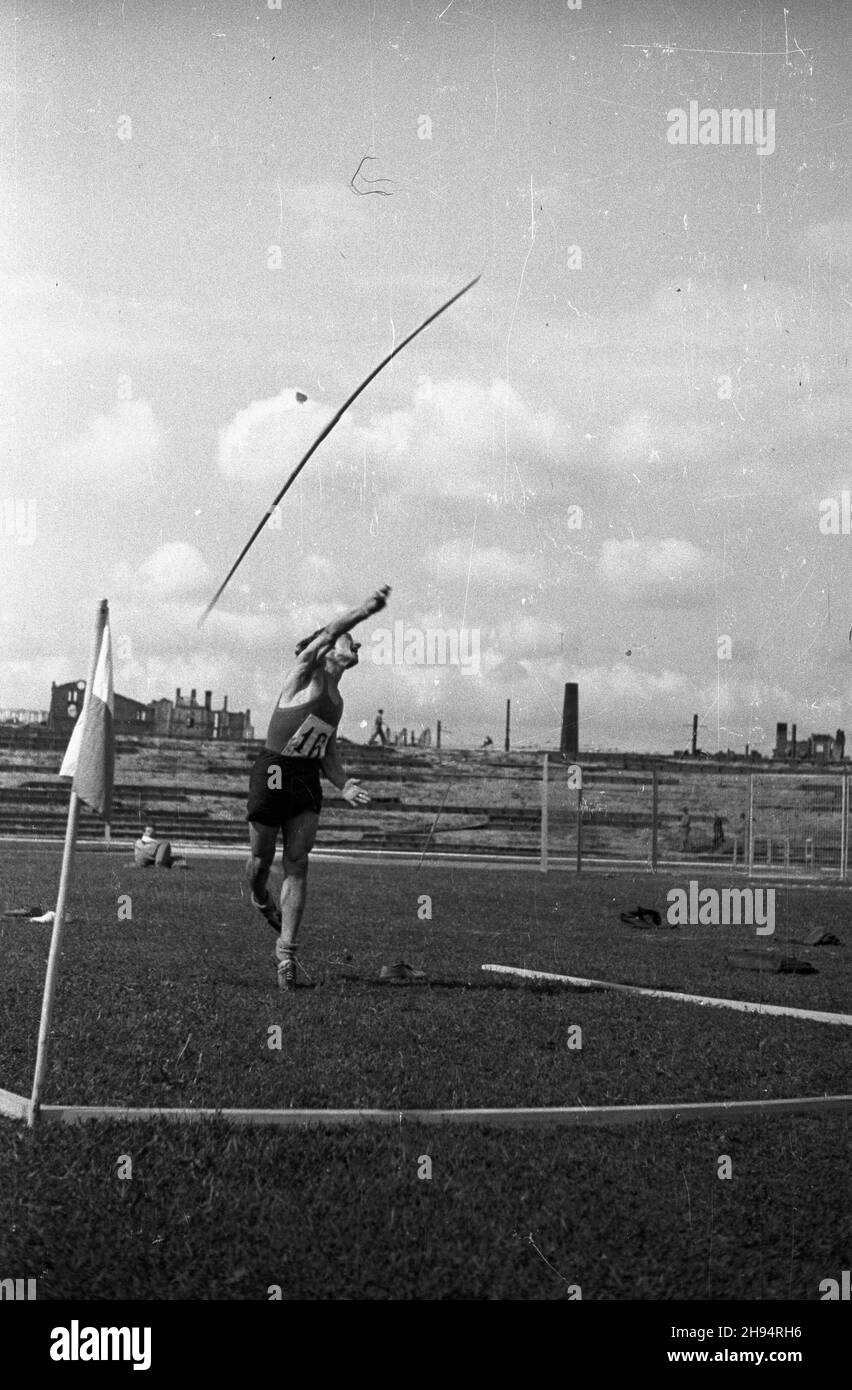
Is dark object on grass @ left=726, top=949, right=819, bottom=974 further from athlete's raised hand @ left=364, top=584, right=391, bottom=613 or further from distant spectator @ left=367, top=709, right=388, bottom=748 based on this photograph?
distant spectator @ left=367, top=709, right=388, bottom=748

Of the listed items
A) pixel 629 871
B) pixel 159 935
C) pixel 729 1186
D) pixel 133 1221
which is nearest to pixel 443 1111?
pixel 729 1186

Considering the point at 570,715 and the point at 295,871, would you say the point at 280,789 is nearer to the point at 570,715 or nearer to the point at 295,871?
the point at 295,871

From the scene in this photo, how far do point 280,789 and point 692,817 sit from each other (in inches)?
1876

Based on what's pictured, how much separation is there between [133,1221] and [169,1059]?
2.05 meters

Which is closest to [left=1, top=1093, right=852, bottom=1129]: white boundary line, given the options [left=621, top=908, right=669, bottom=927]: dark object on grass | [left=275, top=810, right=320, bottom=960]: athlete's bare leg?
[left=275, top=810, right=320, bottom=960]: athlete's bare leg

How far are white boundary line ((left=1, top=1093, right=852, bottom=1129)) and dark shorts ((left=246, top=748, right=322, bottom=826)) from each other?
4.04m

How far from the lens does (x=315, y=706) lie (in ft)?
32.5

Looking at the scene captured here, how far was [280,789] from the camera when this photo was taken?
32.3 ft

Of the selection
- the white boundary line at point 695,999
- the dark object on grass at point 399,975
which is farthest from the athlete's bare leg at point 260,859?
the white boundary line at point 695,999

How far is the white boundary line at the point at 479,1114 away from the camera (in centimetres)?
551

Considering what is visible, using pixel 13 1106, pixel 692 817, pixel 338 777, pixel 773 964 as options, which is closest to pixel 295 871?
pixel 338 777

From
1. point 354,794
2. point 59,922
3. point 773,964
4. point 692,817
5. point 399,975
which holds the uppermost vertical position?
point 354,794

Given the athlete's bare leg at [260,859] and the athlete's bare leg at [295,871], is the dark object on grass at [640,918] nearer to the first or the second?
the athlete's bare leg at [260,859]
